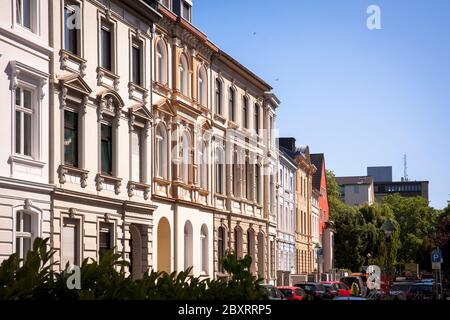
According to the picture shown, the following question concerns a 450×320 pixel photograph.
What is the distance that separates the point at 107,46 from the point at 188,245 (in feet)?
36.0

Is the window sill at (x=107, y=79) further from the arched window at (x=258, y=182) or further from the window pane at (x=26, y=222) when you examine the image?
the arched window at (x=258, y=182)

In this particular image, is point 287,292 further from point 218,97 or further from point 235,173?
point 218,97

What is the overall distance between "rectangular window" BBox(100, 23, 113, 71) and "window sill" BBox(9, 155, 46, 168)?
217 inches

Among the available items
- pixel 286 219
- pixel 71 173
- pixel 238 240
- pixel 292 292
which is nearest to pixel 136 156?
pixel 71 173

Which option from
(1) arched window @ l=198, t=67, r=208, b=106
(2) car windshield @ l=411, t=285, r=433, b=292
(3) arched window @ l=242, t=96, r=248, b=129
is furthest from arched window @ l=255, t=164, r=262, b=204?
(2) car windshield @ l=411, t=285, r=433, b=292

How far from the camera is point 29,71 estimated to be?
23375mm

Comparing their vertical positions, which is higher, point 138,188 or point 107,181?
point 107,181

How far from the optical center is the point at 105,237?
29.0 meters

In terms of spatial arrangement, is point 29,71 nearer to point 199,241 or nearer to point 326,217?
point 199,241

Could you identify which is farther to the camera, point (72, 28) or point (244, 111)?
point (244, 111)

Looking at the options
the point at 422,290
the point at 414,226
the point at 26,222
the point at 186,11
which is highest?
the point at 186,11

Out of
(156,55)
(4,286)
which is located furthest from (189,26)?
(4,286)
